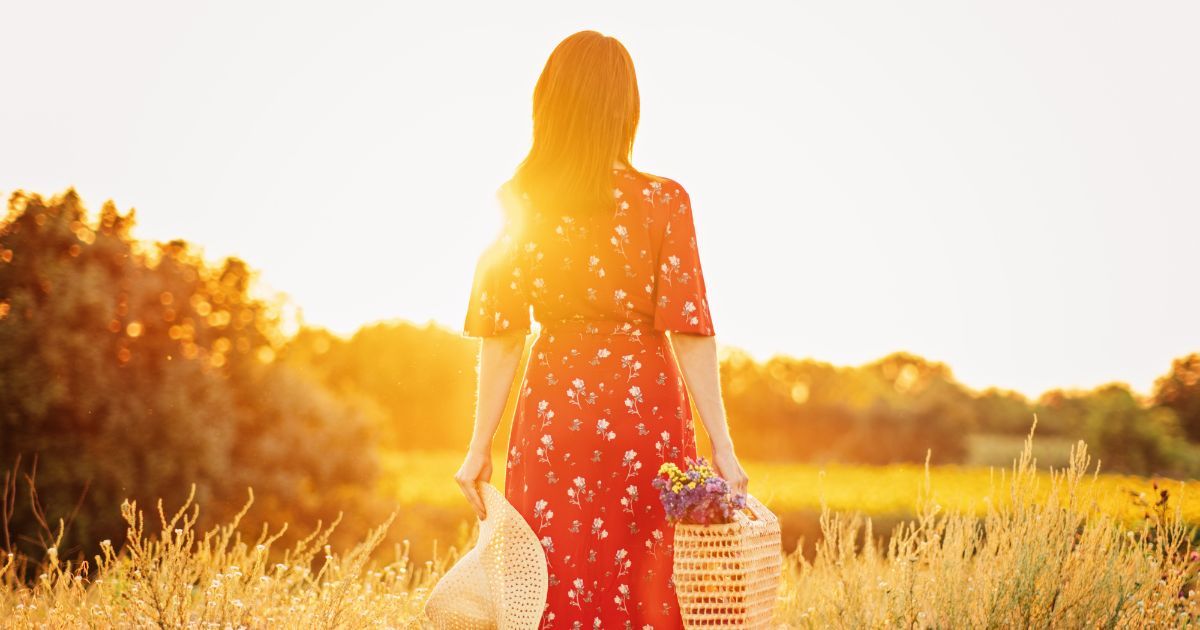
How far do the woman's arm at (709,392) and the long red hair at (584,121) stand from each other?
1.63 feet

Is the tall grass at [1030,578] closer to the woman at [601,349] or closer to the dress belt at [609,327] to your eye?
the woman at [601,349]

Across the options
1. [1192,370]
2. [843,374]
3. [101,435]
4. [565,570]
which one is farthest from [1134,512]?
[843,374]

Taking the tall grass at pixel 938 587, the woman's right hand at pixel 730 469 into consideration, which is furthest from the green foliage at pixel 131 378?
the woman's right hand at pixel 730 469

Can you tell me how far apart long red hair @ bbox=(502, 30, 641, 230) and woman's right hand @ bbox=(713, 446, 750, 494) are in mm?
829

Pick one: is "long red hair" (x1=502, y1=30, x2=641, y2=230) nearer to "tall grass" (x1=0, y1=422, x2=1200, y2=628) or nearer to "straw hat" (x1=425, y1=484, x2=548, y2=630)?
"straw hat" (x1=425, y1=484, x2=548, y2=630)

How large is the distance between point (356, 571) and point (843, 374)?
2138cm

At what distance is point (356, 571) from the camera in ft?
15.6

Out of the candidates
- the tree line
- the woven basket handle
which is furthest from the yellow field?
the woven basket handle

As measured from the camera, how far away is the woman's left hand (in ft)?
11.6

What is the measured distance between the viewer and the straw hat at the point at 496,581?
135 inches

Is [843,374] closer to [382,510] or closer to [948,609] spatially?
[382,510]

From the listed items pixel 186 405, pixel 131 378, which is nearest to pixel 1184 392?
pixel 186 405

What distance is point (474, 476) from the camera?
3541mm

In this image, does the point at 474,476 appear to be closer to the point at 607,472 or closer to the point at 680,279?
the point at 607,472
